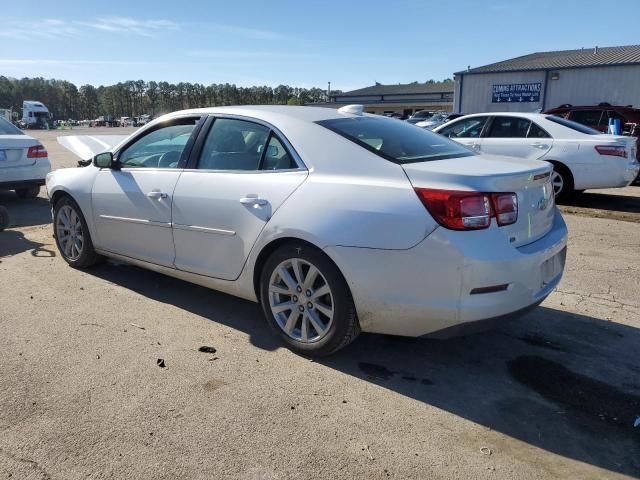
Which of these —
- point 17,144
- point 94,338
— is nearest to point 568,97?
point 17,144

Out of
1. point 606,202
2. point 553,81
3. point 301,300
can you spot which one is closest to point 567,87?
point 553,81

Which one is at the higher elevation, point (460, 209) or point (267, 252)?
point (460, 209)

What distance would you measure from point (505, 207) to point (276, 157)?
1.54m

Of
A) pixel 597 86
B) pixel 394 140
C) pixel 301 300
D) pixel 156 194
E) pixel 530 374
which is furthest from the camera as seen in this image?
pixel 597 86

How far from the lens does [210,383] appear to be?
10.6 feet

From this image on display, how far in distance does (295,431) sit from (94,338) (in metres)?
1.86

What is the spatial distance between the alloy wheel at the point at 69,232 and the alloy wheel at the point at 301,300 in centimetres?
257

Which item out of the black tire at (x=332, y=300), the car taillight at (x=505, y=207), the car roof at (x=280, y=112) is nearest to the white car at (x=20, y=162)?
the car roof at (x=280, y=112)

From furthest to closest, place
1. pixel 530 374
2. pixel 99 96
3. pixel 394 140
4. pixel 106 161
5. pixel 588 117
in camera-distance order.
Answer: pixel 99 96 → pixel 588 117 → pixel 106 161 → pixel 394 140 → pixel 530 374

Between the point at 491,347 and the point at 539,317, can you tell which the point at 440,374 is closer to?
the point at 491,347

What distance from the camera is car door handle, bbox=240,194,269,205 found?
11.7 ft

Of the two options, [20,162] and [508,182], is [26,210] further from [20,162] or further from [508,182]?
[508,182]

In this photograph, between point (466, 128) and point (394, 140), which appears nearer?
point (394, 140)

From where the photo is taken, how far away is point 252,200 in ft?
11.8
